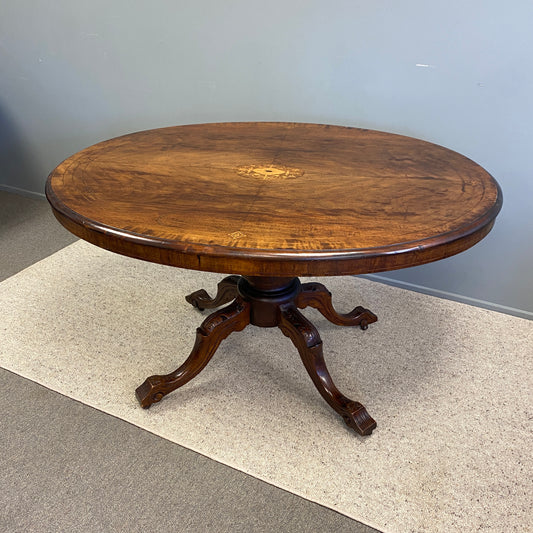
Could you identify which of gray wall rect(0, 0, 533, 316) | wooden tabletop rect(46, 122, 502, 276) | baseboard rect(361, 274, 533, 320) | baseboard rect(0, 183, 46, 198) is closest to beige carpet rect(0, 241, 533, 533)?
baseboard rect(361, 274, 533, 320)

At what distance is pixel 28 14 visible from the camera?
224cm

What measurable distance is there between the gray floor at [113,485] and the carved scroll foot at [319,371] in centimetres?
26

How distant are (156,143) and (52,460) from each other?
0.96 metres

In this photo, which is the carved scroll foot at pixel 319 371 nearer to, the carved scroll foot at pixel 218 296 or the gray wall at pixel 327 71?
the carved scroll foot at pixel 218 296

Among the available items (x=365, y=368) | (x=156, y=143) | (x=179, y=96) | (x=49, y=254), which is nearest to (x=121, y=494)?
(x=365, y=368)

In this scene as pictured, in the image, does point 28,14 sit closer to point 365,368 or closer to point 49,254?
point 49,254

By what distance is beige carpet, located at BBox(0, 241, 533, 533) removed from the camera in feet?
3.76

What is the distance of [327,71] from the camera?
5.62ft

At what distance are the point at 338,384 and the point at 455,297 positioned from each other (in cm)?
76

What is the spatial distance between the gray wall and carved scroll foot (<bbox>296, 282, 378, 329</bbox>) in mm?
371

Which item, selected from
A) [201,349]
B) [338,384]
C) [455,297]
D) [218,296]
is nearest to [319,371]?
[338,384]

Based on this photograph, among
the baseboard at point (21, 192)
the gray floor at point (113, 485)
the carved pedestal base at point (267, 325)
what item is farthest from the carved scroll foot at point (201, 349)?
the baseboard at point (21, 192)

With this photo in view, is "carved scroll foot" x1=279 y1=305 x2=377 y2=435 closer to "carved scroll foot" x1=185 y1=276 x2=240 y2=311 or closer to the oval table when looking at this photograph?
the oval table

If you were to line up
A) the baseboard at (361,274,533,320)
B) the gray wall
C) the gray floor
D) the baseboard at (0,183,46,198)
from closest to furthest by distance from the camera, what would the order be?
the gray floor → the gray wall → the baseboard at (361,274,533,320) → the baseboard at (0,183,46,198)
